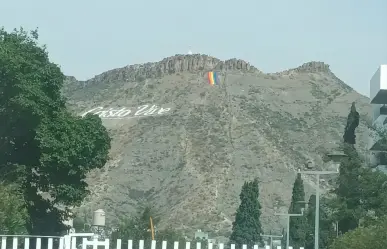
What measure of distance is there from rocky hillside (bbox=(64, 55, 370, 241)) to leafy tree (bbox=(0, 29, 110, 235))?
163 ft

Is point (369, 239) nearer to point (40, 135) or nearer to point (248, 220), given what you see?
point (40, 135)

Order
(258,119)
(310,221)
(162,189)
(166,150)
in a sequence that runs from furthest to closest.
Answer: (258,119)
(166,150)
(162,189)
(310,221)

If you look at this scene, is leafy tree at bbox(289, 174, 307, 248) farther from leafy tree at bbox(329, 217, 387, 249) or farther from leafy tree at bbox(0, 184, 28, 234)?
leafy tree at bbox(0, 184, 28, 234)

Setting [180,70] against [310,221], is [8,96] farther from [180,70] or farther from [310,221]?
[180,70]

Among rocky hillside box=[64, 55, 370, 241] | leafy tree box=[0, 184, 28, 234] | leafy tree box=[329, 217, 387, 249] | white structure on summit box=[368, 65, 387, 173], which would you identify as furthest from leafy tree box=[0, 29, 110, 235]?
rocky hillside box=[64, 55, 370, 241]

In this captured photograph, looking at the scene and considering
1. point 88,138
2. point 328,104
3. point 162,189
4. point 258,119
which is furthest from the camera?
point 328,104

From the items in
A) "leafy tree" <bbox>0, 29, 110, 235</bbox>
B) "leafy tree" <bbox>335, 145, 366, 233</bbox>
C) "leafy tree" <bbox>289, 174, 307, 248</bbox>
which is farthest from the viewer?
"leafy tree" <bbox>289, 174, 307, 248</bbox>

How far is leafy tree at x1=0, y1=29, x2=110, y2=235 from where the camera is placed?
29406mm

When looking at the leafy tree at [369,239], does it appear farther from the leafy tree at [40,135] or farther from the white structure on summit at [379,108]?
the white structure on summit at [379,108]

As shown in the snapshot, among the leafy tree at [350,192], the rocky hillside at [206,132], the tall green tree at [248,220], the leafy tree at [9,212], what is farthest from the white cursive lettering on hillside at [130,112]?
the leafy tree at [9,212]

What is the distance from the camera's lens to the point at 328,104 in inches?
5241

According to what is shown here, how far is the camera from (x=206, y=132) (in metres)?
116

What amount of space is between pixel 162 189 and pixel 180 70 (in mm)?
52184

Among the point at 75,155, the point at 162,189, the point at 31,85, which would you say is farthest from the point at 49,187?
the point at 162,189
